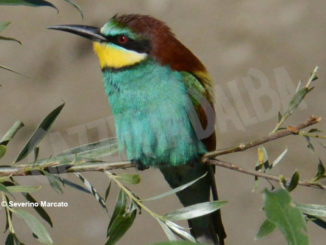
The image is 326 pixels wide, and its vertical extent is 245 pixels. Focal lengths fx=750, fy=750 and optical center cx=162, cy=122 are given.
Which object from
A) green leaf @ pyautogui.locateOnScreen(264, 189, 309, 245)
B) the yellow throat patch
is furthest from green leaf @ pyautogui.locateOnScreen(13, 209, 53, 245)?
the yellow throat patch

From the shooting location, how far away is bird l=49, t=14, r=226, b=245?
5.43 feet

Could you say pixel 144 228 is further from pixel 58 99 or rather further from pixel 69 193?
pixel 58 99

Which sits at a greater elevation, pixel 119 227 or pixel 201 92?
pixel 201 92

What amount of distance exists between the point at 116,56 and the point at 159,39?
107mm

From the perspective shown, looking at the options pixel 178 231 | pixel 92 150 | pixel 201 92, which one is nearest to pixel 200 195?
pixel 201 92

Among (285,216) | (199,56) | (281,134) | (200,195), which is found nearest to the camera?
(285,216)

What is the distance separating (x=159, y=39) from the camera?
1709 mm

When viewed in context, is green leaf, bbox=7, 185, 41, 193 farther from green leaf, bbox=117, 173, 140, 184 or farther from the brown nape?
the brown nape

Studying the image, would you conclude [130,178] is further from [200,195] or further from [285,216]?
[200,195]

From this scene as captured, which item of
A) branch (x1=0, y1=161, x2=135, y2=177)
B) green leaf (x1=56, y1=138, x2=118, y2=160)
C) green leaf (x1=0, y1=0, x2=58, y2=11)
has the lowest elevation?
branch (x1=0, y1=161, x2=135, y2=177)

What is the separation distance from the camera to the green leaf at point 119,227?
1.02 meters

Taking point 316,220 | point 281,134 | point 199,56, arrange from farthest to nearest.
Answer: point 199,56
point 316,220
point 281,134

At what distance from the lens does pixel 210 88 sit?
1.78 metres

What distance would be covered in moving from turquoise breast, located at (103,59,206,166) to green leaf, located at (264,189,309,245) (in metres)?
0.91
